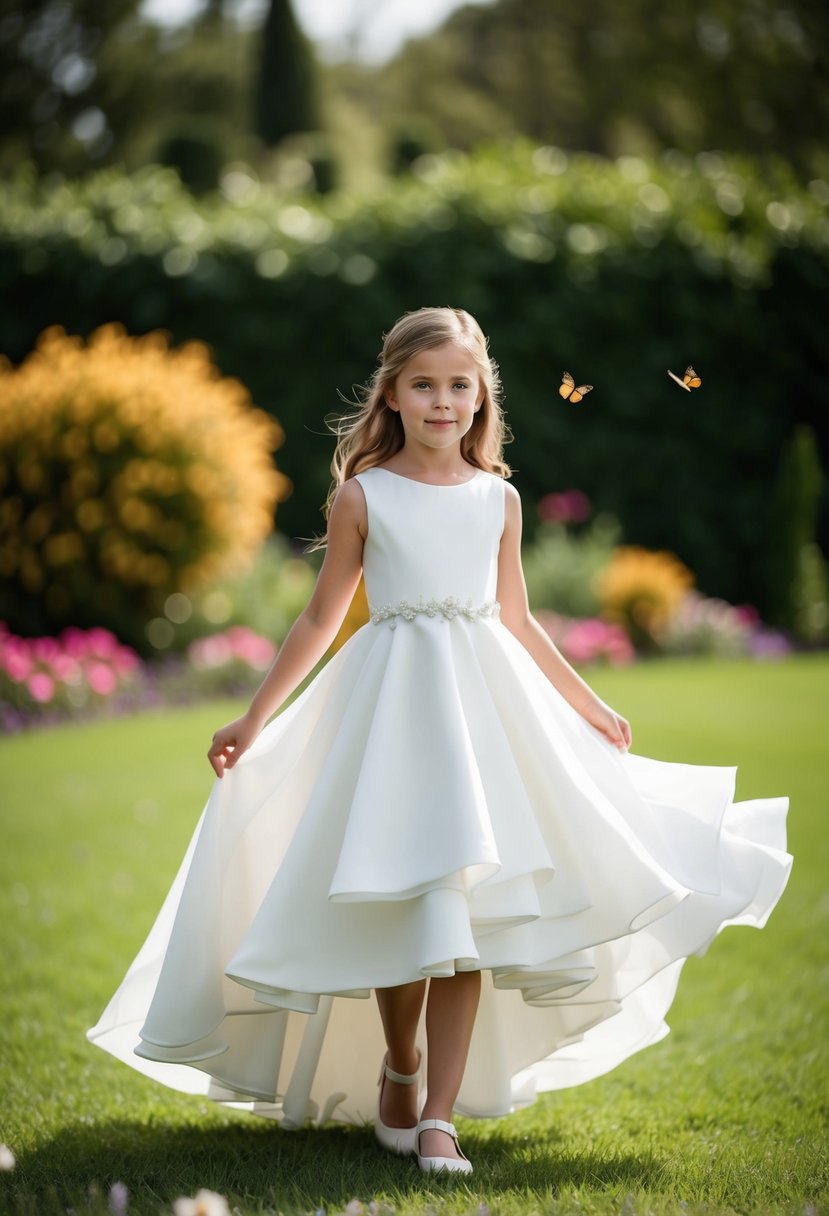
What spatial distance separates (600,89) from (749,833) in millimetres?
27685

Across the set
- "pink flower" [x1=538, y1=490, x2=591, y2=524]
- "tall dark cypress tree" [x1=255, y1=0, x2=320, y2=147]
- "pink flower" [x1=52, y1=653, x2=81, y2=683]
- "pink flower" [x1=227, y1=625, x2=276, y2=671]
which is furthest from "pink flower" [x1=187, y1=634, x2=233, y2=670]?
"tall dark cypress tree" [x1=255, y1=0, x2=320, y2=147]

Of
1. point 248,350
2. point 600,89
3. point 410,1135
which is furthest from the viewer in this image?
point 600,89

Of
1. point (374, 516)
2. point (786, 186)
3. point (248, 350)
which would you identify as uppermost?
point (786, 186)

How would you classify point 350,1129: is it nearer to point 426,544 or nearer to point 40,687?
point 426,544

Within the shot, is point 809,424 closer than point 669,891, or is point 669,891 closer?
point 669,891

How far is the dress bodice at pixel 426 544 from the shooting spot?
2.40 meters

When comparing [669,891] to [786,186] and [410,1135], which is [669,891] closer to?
[410,1135]

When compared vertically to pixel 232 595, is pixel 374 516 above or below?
above

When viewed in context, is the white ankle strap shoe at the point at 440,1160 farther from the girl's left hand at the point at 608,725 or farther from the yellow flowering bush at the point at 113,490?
the yellow flowering bush at the point at 113,490

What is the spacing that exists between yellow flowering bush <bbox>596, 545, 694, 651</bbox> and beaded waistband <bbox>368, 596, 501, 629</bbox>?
7.39 metres

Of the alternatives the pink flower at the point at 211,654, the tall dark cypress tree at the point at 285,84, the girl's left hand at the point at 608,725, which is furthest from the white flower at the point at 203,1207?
the tall dark cypress tree at the point at 285,84

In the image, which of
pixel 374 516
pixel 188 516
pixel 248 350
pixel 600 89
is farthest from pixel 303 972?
pixel 600 89

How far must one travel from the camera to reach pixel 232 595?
901cm

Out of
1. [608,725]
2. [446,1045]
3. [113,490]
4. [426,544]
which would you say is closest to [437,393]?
[426,544]
